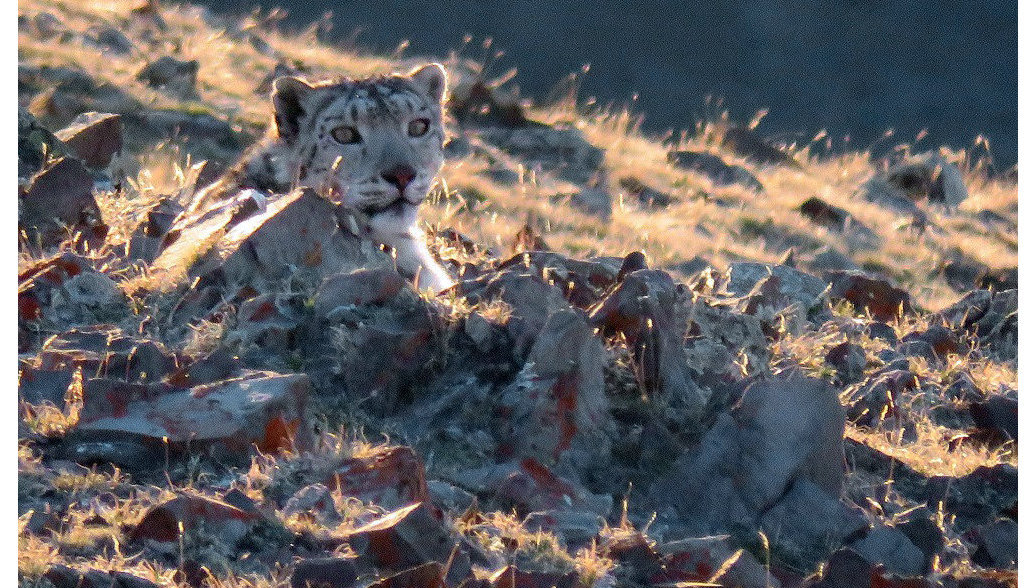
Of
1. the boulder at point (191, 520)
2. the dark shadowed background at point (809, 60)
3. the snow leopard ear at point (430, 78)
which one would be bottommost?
the dark shadowed background at point (809, 60)

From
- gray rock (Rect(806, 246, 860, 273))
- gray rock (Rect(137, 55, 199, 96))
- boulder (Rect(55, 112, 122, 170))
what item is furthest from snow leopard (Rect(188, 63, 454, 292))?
gray rock (Rect(137, 55, 199, 96))

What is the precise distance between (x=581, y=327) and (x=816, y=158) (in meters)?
14.6

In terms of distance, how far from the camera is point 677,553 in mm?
4426

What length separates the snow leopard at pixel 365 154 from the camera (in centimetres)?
714

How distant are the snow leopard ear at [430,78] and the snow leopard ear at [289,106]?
0.64 meters

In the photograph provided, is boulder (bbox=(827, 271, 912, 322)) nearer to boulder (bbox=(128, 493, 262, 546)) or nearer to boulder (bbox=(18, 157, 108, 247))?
boulder (bbox=(18, 157, 108, 247))

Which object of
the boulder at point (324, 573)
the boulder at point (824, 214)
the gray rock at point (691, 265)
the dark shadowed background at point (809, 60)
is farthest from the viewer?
the dark shadowed background at point (809, 60)

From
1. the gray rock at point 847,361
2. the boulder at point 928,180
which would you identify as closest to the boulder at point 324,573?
the gray rock at point 847,361

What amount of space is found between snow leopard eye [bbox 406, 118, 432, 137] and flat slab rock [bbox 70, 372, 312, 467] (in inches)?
113

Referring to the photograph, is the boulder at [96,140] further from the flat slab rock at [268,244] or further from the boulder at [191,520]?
the boulder at [191,520]

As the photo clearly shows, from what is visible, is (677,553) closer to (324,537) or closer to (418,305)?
(324,537)

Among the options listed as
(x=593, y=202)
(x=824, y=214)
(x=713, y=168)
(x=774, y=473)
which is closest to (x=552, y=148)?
(x=713, y=168)

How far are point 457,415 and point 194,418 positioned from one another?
1.02m
